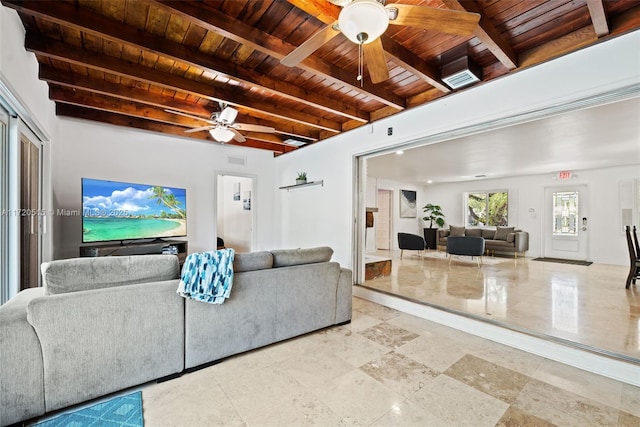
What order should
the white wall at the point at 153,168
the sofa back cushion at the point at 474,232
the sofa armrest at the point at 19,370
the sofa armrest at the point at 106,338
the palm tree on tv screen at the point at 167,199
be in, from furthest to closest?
the sofa back cushion at the point at 474,232, the palm tree on tv screen at the point at 167,199, the white wall at the point at 153,168, the sofa armrest at the point at 106,338, the sofa armrest at the point at 19,370

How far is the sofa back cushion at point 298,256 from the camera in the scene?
2521 millimetres

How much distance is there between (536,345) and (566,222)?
6.73 meters

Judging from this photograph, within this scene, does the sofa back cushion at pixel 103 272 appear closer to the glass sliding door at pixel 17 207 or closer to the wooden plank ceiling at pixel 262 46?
the glass sliding door at pixel 17 207

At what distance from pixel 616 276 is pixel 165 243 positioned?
782 cm

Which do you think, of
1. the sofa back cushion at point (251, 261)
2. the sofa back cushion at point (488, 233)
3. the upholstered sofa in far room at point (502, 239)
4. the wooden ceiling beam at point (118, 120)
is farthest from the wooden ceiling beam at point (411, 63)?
the sofa back cushion at point (488, 233)

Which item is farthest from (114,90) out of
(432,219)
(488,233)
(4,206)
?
(432,219)

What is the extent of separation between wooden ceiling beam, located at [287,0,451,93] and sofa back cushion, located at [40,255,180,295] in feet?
6.47

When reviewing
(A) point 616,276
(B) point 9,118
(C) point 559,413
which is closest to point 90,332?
(B) point 9,118

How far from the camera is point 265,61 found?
2703 millimetres

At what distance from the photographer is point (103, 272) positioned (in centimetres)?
180

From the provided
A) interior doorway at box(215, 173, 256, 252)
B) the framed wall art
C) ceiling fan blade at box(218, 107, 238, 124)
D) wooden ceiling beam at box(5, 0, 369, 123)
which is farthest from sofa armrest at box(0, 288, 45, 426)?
the framed wall art

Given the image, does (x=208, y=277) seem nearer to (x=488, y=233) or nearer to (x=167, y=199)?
(x=167, y=199)

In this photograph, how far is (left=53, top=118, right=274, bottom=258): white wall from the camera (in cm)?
388

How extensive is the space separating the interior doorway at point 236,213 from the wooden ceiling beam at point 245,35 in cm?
346
